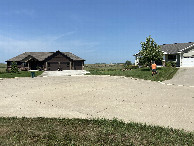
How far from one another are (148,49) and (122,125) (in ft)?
89.8

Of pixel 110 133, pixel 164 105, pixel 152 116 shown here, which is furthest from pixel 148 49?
pixel 110 133

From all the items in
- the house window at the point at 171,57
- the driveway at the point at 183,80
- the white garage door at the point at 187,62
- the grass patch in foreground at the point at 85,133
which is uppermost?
the house window at the point at 171,57

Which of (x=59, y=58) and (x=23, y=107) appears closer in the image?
(x=23, y=107)

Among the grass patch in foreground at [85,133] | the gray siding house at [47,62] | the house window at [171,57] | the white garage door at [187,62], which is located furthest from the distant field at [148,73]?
the gray siding house at [47,62]

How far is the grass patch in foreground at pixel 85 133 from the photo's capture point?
4234mm

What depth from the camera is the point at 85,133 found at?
477 cm

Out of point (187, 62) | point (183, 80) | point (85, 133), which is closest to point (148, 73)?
point (183, 80)

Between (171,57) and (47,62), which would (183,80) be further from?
(47,62)

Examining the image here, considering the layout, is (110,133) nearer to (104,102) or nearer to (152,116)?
(152,116)

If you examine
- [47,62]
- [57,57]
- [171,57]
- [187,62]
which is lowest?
[187,62]

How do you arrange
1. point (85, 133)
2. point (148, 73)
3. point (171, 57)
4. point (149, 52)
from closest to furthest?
1. point (85, 133)
2. point (148, 73)
3. point (149, 52)
4. point (171, 57)

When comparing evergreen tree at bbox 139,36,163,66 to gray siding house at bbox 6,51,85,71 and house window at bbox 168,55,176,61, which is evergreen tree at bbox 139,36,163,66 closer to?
house window at bbox 168,55,176,61

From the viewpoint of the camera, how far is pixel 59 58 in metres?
45.1

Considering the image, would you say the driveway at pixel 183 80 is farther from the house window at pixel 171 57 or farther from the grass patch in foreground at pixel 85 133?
the house window at pixel 171 57
